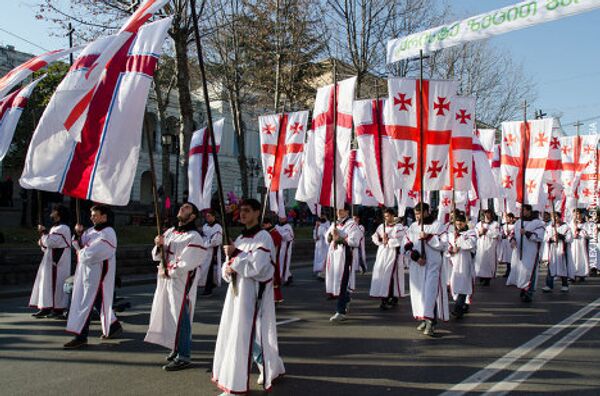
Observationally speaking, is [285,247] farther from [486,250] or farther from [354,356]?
[354,356]

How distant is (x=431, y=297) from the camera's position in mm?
7949

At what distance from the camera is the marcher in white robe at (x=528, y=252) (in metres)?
11.5

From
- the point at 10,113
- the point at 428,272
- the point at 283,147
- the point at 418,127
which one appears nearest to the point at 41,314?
the point at 10,113

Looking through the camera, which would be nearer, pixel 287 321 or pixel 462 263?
pixel 287 321

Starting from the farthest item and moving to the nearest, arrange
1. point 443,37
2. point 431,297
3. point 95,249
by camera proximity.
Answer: point 443,37, point 431,297, point 95,249

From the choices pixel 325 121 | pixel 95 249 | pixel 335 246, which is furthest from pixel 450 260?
pixel 95 249

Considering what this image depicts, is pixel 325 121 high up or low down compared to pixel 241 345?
up

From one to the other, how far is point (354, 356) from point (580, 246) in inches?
459

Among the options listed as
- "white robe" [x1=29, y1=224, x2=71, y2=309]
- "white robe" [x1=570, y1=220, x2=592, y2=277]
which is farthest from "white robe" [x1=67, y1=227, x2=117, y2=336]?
"white robe" [x1=570, y1=220, x2=592, y2=277]

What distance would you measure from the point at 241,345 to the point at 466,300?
6315mm

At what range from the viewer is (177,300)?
614 centimetres

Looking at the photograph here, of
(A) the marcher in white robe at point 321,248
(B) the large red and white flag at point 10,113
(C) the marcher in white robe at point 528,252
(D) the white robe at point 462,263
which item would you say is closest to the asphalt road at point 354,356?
(D) the white robe at point 462,263

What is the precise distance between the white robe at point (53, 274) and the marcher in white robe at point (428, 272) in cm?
535

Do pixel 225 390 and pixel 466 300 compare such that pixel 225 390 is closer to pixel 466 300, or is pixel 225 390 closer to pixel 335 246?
pixel 335 246
